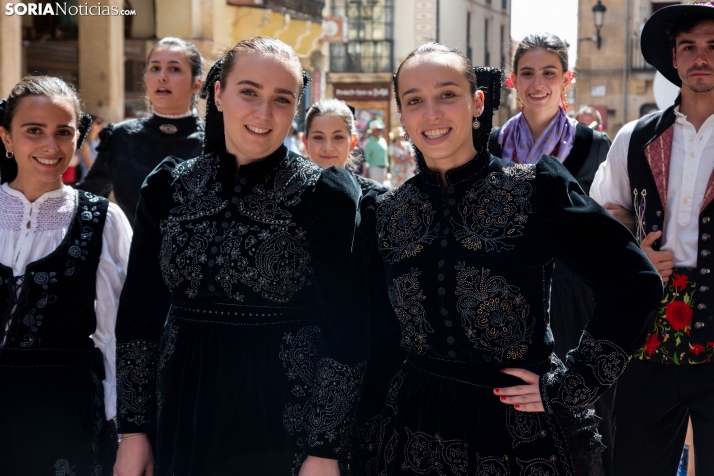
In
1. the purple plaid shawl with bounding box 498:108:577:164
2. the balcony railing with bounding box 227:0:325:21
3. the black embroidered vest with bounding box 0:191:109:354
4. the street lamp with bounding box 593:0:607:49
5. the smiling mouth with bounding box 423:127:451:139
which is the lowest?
the black embroidered vest with bounding box 0:191:109:354

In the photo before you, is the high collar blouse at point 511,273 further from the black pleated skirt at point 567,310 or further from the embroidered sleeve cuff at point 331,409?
the black pleated skirt at point 567,310

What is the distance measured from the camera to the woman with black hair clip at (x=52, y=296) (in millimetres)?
3262

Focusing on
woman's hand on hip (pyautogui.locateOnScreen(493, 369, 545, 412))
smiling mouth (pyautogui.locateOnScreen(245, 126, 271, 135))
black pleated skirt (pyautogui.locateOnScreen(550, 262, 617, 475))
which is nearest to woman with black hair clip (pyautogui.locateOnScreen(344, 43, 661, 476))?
woman's hand on hip (pyautogui.locateOnScreen(493, 369, 545, 412))

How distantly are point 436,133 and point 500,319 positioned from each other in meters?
0.57

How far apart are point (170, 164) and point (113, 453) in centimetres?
118

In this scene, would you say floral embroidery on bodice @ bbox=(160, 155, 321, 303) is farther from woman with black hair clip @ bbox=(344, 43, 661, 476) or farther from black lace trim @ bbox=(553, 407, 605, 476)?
black lace trim @ bbox=(553, 407, 605, 476)

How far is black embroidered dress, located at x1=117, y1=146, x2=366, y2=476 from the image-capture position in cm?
265

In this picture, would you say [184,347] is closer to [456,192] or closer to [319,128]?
[456,192]

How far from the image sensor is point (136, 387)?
2830 millimetres

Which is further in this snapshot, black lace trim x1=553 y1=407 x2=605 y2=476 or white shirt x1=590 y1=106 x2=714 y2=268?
white shirt x1=590 y1=106 x2=714 y2=268

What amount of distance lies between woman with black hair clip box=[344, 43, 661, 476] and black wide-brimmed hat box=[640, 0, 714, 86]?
1241 millimetres

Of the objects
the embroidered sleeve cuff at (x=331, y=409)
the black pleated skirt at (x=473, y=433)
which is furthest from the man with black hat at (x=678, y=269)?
the embroidered sleeve cuff at (x=331, y=409)

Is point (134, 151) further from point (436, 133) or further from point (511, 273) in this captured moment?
point (511, 273)

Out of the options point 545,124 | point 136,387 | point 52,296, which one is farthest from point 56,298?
point 545,124
